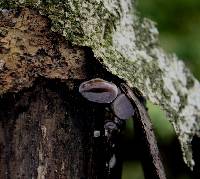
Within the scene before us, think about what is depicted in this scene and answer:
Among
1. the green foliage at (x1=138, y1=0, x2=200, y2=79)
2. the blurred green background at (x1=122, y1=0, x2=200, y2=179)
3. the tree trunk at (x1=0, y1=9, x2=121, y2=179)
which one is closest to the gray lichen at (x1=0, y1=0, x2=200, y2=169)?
the tree trunk at (x1=0, y1=9, x2=121, y2=179)

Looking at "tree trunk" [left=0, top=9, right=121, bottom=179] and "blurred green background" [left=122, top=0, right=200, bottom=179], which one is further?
"blurred green background" [left=122, top=0, right=200, bottom=179]

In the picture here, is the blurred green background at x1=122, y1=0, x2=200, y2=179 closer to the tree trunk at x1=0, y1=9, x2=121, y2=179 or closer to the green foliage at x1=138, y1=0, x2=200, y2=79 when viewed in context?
the green foliage at x1=138, y1=0, x2=200, y2=79

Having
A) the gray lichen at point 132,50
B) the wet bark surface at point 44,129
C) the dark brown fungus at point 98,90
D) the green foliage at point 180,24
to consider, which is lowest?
the wet bark surface at point 44,129

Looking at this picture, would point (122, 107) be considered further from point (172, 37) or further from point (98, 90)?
point (172, 37)

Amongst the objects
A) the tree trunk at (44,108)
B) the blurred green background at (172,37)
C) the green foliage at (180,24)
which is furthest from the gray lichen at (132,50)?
the green foliage at (180,24)

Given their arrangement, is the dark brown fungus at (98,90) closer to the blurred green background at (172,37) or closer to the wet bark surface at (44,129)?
the wet bark surface at (44,129)

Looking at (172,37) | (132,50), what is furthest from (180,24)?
(132,50)

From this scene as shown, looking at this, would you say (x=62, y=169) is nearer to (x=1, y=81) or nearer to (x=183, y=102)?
(x=1, y=81)
